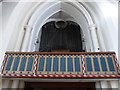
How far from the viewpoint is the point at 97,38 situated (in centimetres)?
577

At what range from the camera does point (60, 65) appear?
4348 mm

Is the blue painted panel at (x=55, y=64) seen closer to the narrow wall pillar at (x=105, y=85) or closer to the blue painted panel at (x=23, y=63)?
the blue painted panel at (x=23, y=63)

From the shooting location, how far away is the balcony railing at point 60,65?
13.2 ft

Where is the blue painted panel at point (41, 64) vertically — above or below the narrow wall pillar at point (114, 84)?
above

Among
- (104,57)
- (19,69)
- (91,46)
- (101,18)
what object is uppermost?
(101,18)

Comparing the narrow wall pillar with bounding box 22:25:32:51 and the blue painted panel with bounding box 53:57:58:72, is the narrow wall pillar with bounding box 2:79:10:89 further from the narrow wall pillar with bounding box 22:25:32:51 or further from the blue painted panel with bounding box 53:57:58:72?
the narrow wall pillar with bounding box 22:25:32:51

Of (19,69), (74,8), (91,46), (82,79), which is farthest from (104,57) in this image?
(74,8)

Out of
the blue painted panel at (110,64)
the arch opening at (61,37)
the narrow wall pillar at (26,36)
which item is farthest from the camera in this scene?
the arch opening at (61,37)

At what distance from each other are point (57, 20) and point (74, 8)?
1575 mm

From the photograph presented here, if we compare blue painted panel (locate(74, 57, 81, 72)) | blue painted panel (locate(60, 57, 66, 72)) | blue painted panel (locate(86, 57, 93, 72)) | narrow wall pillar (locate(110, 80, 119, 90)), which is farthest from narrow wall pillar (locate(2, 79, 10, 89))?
narrow wall pillar (locate(110, 80, 119, 90))

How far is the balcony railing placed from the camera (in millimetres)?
4023

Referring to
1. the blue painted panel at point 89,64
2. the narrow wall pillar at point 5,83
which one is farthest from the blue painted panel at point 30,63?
the blue painted panel at point 89,64

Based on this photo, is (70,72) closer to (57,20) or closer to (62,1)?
(62,1)

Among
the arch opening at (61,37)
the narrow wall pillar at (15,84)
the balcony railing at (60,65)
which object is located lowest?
the narrow wall pillar at (15,84)
